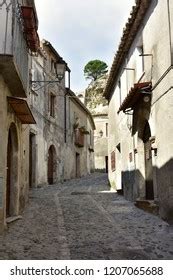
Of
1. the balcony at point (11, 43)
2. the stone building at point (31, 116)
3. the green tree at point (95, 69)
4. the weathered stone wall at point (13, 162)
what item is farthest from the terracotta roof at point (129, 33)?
the green tree at point (95, 69)

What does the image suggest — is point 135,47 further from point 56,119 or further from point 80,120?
A: point 80,120

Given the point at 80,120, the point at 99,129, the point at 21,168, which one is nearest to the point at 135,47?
the point at 21,168

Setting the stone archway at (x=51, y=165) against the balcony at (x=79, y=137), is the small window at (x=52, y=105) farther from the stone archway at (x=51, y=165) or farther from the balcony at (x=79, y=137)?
the balcony at (x=79, y=137)

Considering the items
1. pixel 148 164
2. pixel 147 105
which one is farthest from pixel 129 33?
pixel 148 164

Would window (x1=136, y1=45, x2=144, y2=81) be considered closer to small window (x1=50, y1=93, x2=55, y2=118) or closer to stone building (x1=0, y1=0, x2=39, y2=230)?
stone building (x1=0, y1=0, x2=39, y2=230)

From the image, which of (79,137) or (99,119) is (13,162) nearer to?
(79,137)

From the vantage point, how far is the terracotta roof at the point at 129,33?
30.0 ft

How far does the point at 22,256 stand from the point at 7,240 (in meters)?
1.03

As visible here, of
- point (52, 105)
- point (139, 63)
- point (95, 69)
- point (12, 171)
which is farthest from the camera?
point (95, 69)

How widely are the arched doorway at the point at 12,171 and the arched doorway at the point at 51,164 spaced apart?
9.96 metres

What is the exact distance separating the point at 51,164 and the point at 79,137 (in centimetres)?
638

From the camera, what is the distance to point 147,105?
9.20 metres

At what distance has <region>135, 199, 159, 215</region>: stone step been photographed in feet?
27.7

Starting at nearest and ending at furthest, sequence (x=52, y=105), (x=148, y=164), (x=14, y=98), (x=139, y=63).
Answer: (x=14, y=98) < (x=148, y=164) < (x=139, y=63) < (x=52, y=105)
